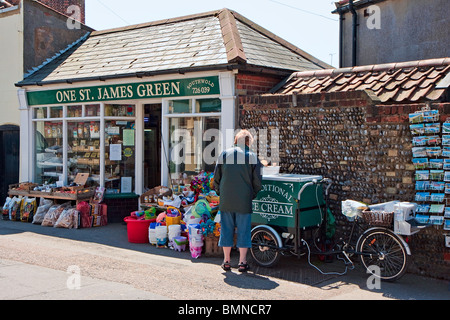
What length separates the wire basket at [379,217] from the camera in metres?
6.41

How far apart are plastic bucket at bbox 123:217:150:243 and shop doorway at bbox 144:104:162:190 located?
2.67 metres

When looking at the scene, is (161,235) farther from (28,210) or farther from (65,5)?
(65,5)

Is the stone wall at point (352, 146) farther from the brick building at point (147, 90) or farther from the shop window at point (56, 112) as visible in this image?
the shop window at point (56, 112)

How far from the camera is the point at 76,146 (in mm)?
12133

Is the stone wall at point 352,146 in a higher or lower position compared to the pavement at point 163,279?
higher

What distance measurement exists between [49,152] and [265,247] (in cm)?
754

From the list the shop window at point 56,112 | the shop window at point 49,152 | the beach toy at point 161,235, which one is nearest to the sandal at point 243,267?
the beach toy at point 161,235

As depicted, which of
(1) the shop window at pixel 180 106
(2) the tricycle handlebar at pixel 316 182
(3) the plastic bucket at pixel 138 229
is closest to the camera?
(2) the tricycle handlebar at pixel 316 182

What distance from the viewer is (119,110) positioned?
11609 millimetres

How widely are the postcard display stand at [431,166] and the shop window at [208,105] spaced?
384 centimetres

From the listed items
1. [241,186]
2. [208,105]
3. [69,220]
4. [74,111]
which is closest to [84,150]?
[74,111]

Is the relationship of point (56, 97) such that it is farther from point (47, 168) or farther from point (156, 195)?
point (156, 195)

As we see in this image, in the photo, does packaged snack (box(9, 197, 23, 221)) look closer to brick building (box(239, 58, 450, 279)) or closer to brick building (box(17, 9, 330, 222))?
brick building (box(17, 9, 330, 222))

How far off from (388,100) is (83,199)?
6899 millimetres
